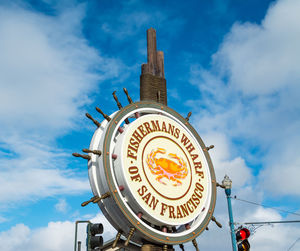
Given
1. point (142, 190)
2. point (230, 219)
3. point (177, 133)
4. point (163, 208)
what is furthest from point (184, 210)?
point (177, 133)

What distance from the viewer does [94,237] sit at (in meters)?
9.15

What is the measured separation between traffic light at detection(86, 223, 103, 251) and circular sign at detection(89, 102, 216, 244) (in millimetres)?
2248

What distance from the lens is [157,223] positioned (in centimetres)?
1231

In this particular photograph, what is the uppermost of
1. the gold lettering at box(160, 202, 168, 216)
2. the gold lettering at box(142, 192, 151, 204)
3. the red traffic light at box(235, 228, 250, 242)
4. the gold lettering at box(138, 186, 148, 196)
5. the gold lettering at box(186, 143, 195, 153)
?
the gold lettering at box(186, 143, 195, 153)

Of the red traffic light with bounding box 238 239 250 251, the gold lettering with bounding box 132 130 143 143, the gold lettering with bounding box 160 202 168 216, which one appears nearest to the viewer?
the gold lettering with bounding box 160 202 168 216

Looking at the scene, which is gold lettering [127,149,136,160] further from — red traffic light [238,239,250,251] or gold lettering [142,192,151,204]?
red traffic light [238,239,250,251]

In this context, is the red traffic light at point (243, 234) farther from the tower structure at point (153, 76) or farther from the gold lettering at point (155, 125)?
the tower structure at point (153, 76)

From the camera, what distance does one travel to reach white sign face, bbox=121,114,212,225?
12320 millimetres

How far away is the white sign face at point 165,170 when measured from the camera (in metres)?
12.3

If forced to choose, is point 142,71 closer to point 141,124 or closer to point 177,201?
point 141,124

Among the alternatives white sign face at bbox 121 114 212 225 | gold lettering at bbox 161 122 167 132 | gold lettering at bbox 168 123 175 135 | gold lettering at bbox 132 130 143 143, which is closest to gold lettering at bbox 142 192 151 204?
white sign face at bbox 121 114 212 225

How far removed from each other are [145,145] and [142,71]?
176 inches

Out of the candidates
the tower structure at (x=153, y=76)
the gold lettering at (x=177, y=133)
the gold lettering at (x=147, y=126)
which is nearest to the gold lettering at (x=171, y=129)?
the gold lettering at (x=177, y=133)

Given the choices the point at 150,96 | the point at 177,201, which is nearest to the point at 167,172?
the point at 177,201
